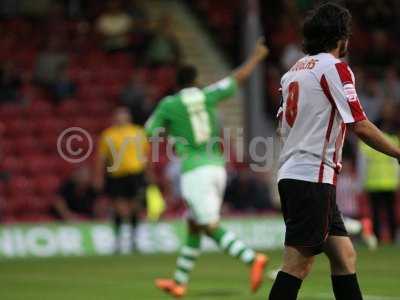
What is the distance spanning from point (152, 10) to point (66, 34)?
2656 millimetres

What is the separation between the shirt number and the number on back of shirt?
15.6ft

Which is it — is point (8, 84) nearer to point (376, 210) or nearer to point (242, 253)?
point (376, 210)

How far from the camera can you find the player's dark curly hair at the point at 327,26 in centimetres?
675

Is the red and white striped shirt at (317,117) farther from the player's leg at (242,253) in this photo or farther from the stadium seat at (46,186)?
the stadium seat at (46,186)

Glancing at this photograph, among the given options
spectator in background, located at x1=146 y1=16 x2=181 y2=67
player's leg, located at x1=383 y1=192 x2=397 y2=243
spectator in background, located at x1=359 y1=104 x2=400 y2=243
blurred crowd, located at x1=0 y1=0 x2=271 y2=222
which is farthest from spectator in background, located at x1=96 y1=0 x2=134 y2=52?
player's leg, located at x1=383 y1=192 x2=397 y2=243

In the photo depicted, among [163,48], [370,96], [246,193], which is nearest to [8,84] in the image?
[163,48]

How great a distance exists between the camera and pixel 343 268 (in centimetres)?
700

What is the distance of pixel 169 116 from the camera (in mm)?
11750

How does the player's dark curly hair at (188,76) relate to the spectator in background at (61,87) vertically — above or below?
above

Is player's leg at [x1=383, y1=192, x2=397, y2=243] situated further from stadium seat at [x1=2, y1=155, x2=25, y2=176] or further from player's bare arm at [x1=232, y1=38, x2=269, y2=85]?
player's bare arm at [x1=232, y1=38, x2=269, y2=85]

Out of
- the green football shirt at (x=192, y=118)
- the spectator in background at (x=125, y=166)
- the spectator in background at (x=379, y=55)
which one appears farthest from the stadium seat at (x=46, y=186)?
the green football shirt at (x=192, y=118)

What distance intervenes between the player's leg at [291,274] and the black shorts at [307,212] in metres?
0.05

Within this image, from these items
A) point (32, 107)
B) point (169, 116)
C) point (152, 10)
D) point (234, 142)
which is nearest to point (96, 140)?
point (32, 107)

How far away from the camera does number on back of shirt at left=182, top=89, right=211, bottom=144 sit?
38.3 feet
